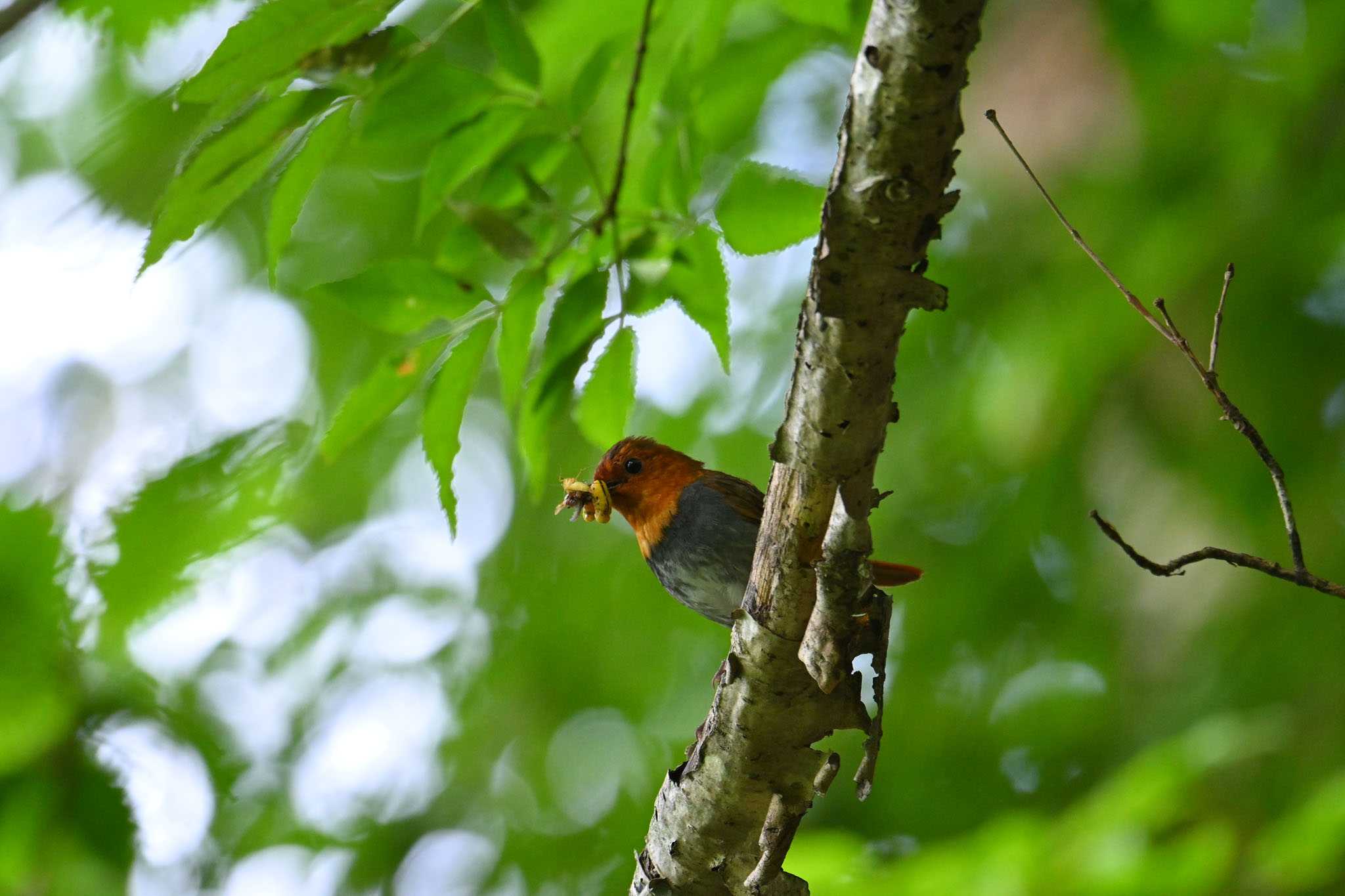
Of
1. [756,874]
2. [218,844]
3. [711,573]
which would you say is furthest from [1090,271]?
[218,844]

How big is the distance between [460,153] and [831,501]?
37.7 inches

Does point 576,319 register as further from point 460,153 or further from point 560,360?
point 460,153

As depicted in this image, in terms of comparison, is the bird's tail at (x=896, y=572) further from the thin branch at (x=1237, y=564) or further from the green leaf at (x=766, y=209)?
the thin branch at (x=1237, y=564)

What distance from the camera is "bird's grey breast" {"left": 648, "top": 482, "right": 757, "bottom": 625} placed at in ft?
10.8

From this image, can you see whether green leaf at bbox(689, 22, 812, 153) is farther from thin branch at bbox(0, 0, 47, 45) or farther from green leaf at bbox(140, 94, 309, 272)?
thin branch at bbox(0, 0, 47, 45)

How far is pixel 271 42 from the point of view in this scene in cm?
166

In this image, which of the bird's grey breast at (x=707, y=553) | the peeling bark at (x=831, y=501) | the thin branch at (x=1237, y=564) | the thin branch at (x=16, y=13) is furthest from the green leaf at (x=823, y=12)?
the bird's grey breast at (x=707, y=553)

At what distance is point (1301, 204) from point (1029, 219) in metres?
1.22

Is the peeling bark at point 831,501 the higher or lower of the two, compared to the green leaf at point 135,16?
lower

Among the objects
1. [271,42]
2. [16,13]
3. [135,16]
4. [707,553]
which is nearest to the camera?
[16,13]

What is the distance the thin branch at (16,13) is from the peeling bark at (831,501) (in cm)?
108

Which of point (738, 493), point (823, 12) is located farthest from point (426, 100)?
point (738, 493)

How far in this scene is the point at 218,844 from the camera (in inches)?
207

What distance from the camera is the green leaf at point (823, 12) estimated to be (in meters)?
2.18
